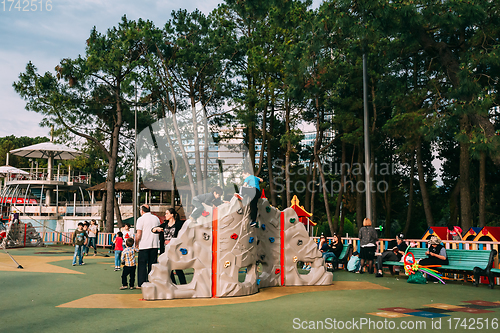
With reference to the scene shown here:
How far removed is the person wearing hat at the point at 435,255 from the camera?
11.6 metres

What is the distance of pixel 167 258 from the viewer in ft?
29.2

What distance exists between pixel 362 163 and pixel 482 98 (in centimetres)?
1698

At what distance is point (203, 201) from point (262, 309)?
9.56ft

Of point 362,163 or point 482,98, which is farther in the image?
point 362,163

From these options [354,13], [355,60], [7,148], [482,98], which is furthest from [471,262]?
[7,148]

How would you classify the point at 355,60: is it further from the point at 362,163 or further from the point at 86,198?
the point at 86,198

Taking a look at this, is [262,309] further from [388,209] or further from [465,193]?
[388,209]

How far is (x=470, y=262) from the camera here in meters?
11.3

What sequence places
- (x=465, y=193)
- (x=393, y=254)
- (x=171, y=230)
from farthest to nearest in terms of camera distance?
(x=465, y=193) → (x=393, y=254) → (x=171, y=230)

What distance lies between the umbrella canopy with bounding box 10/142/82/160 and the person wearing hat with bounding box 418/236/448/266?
118ft

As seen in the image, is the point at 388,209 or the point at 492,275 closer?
the point at 492,275

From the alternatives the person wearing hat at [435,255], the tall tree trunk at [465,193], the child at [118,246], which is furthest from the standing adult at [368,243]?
the tall tree trunk at [465,193]

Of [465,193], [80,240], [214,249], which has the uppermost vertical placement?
[465,193]

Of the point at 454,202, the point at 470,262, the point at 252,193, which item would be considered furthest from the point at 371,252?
the point at 454,202
